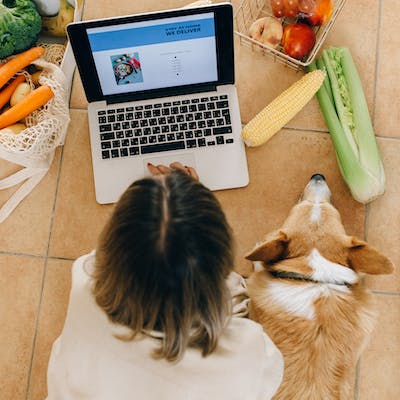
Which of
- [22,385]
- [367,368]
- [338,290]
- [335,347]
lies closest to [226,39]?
[338,290]

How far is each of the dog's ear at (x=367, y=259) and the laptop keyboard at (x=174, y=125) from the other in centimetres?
37

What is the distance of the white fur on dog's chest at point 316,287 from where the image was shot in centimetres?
93

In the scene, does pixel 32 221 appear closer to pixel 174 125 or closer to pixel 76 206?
pixel 76 206

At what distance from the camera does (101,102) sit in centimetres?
113

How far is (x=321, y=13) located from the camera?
1.11 meters

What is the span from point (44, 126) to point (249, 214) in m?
0.50

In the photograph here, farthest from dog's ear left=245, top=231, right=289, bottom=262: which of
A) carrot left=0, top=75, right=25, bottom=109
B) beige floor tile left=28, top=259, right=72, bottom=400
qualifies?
carrot left=0, top=75, right=25, bottom=109

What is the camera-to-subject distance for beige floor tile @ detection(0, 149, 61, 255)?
117cm

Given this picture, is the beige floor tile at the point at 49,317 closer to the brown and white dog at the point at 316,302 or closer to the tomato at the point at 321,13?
the brown and white dog at the point at 316,302

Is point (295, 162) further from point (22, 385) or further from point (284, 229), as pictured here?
point (22, 385)

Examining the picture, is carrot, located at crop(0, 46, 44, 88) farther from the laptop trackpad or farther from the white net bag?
the laptop trackpad

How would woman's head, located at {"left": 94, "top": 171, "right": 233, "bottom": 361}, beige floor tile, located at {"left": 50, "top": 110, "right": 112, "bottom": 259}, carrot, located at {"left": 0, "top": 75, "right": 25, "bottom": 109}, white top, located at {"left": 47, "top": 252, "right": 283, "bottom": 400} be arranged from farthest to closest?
beige floor tile, located at {"left": 50, "top": 110, "right": 112, "bottom": 259} → carrot, located at {"left": 0, "top": 75, "right": 25, "bottom": 109} → white top, located at {"left": 47, "top": 252, "right": 283, "bottom": 400} → woman's head, located at {"left": 94, "top": 171, "right": 233, "bottom": 361}

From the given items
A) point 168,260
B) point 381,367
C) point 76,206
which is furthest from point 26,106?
point 381,367

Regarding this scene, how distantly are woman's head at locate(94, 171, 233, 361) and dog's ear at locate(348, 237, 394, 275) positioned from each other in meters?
0.34
